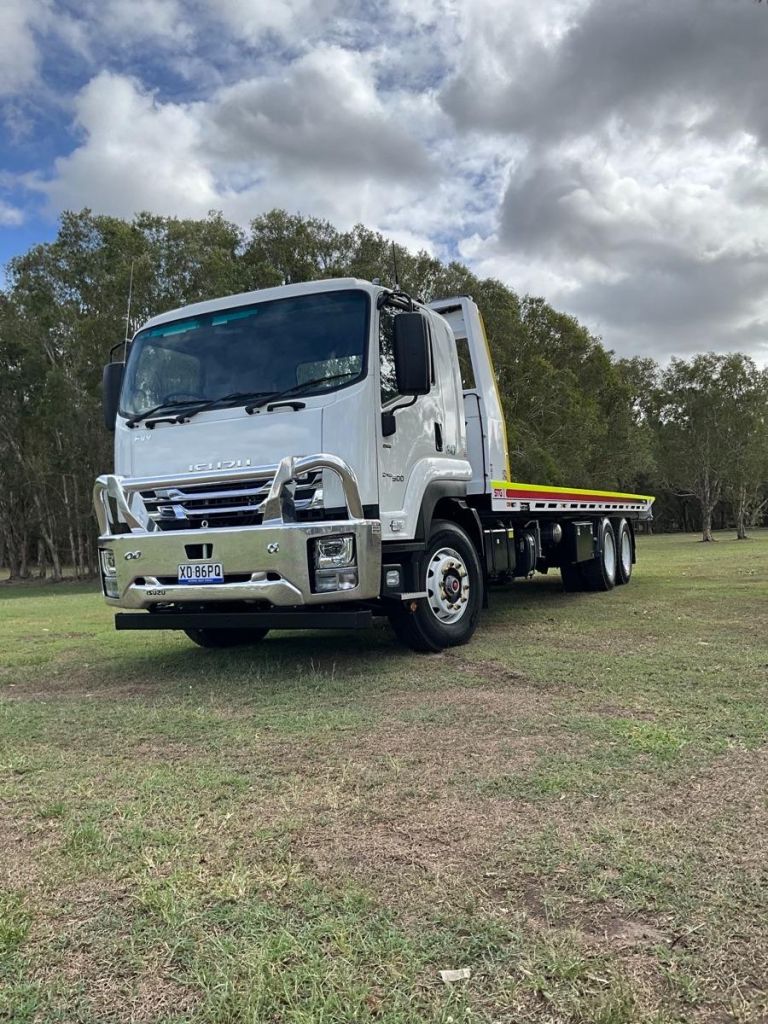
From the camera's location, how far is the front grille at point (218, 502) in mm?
5531

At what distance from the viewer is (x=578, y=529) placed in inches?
420

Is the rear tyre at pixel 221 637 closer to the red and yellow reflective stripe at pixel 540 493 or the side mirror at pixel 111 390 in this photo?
the side mirror at pixel 111 390

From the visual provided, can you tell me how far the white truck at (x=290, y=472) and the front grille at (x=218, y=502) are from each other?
1 centimetres

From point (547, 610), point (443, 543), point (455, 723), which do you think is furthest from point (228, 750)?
point (547, 610)

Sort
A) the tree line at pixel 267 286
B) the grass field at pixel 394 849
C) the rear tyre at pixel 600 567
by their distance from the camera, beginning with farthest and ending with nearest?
the tree line at pixel 267 286 → the rear tyre at pixel 600 567 → the grass field at pixel 394 849

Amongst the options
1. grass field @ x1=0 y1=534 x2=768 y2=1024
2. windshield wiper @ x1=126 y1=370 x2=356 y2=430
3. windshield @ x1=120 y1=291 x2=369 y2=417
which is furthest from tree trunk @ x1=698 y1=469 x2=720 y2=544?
windshield wiper @ x1=126 y1=370 x2=356 y2=430

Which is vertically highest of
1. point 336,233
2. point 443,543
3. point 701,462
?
point 336,233

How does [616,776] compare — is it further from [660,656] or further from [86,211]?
[86,211]

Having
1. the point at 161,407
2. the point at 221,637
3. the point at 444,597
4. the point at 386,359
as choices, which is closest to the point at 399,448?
the point at 386,359

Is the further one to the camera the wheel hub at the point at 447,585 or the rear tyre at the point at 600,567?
the rear tyre at the point at 600,567

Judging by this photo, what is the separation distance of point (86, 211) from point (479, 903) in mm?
29789

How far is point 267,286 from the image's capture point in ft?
84.8

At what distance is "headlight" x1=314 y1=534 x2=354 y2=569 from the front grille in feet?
0.88

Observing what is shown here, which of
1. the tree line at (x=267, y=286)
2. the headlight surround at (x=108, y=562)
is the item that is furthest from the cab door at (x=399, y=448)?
the tree line at (x=267, y=286)
